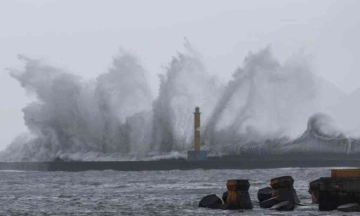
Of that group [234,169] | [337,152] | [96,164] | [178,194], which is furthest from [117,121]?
[178,194]

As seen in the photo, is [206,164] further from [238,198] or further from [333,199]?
[333,199]

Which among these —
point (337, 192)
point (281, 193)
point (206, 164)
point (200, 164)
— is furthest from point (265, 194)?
point (200, 164)

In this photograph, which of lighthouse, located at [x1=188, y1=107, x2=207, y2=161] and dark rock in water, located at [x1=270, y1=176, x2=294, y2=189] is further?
lighthouse, located at [x1=188, y1=107, x2=207, y2=161]

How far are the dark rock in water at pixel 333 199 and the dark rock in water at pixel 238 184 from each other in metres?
2.38

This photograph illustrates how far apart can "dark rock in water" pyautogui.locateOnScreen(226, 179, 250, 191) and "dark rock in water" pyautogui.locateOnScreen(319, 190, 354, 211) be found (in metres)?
2.38

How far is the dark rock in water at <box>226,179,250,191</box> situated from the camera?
24.9 metres

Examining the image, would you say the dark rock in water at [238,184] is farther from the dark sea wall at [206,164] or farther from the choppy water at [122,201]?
the dark sea wall at [206,164]

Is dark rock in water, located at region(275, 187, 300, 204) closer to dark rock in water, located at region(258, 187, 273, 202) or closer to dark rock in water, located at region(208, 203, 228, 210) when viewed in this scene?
dark rock in water, located at region(258, 187, 273, 202)

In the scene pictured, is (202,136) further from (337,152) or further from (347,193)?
(347,193)

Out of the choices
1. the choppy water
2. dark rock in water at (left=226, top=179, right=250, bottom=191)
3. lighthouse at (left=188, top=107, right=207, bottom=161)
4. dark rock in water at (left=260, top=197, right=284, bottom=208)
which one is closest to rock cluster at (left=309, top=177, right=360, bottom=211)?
the choppy water

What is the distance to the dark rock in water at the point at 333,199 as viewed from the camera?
2339 centimetres

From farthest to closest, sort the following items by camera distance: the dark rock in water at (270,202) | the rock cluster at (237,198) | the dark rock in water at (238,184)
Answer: the dark rock in water at (270,202)
the rock cluster at (237,198)
the dark rock in water at (238,184)

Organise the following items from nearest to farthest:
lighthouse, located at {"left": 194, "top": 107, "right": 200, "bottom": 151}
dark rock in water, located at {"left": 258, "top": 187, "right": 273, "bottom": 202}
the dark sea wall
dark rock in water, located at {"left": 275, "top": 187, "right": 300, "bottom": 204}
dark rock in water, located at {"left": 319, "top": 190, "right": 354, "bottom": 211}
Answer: dark rock in water, located at {"left": 319, "top": 190, "right": 354, "bottom": 211}, dark rock in water, located at {"left": 275, "top": 187, "right": 300, "bottom": 204}, dark rock in water, located at {"left": 258, "top": 187, "right": 273, "bottom": 202}, the dark sea wall, lighthouse, located at {"left": 194, "top": 107, "right": 200, "bottom": 151}

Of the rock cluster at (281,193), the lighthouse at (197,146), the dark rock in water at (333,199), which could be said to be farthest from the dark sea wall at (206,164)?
the dark rock in water at (333,199)
